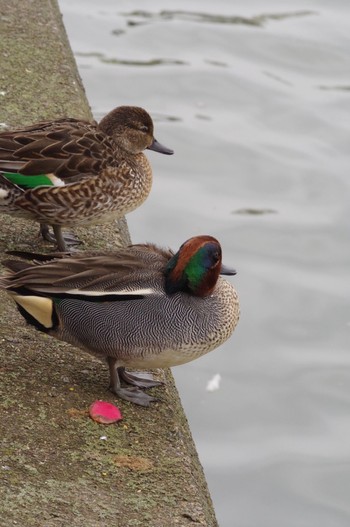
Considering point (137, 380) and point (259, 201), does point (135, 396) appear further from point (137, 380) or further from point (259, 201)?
point (259, 201)

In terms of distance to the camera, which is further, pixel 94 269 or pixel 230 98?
pixel 230 98

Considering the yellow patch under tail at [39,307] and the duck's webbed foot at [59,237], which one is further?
the duck's webbed foot at [59,237]

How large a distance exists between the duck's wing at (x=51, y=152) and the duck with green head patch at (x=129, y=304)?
2.86ft

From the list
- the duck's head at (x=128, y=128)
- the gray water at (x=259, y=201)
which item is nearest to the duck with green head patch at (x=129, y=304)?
the duck's head at (x=128, y=128)

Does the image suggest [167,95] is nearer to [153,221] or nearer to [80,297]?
[153,221]

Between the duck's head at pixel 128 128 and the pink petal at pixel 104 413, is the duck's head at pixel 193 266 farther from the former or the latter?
the duck's head at pixel 128 128

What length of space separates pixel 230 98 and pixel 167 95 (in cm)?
51

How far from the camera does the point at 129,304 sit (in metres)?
4.12

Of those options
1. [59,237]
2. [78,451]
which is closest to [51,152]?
[59,237]

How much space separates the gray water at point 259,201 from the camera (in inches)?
230

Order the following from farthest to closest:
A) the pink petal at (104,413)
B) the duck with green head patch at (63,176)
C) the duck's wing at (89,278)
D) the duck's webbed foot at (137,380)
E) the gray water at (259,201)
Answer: the gray water at (259,201) → the duck with green head patch at (63,176) → the duck's webbed foot at (137,380) → the duck's wing at (89,278) → the pink petal at (104,413)

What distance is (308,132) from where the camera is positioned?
9031 mm

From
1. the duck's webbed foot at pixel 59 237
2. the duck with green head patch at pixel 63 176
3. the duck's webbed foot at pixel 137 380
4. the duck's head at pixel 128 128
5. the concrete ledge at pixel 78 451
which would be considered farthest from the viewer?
the duck's head at pixel 128 128

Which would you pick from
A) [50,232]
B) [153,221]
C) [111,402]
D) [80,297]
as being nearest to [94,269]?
[80,297]
